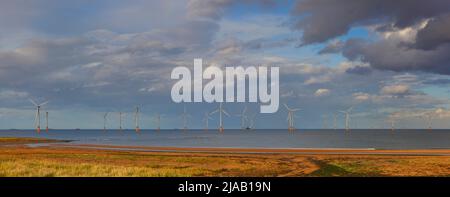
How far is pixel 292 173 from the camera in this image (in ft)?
141

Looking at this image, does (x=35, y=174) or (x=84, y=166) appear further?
(x=84, y=166)
